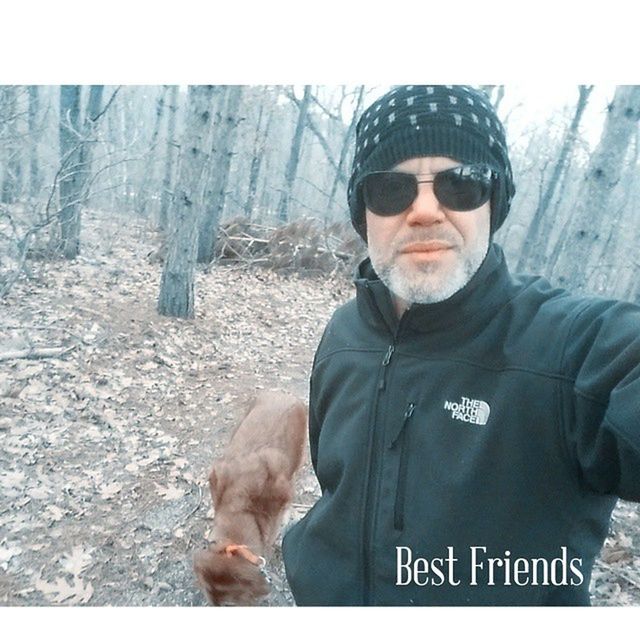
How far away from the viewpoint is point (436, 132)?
726 millimetres

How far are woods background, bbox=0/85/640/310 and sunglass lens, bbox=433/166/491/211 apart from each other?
24 cm

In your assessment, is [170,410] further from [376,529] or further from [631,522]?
[631,522]

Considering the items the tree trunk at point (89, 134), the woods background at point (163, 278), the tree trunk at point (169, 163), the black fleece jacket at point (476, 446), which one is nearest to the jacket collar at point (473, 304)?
the black fleece jacket at point (476, 446)

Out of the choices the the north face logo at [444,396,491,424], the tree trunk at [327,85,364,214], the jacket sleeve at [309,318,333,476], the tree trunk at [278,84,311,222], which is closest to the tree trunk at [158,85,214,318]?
the tree trunk at [278,84,311,222]

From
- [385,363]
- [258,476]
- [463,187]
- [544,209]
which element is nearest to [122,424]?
[258,476]

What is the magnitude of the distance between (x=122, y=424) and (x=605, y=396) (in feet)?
3.67

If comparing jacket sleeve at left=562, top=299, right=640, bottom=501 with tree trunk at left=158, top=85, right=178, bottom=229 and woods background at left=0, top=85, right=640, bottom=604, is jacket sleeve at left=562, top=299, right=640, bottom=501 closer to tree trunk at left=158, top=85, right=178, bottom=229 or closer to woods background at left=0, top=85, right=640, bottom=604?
woods background at left=0, top=85, right=640, bottom=604

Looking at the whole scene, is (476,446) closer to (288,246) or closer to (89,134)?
(89,134)

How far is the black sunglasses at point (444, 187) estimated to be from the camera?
74cm

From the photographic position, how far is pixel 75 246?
49.9 inches

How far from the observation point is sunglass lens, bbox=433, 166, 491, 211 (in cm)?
73

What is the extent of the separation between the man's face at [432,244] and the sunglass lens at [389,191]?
0.04 feet

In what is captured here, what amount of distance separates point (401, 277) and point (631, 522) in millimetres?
889
